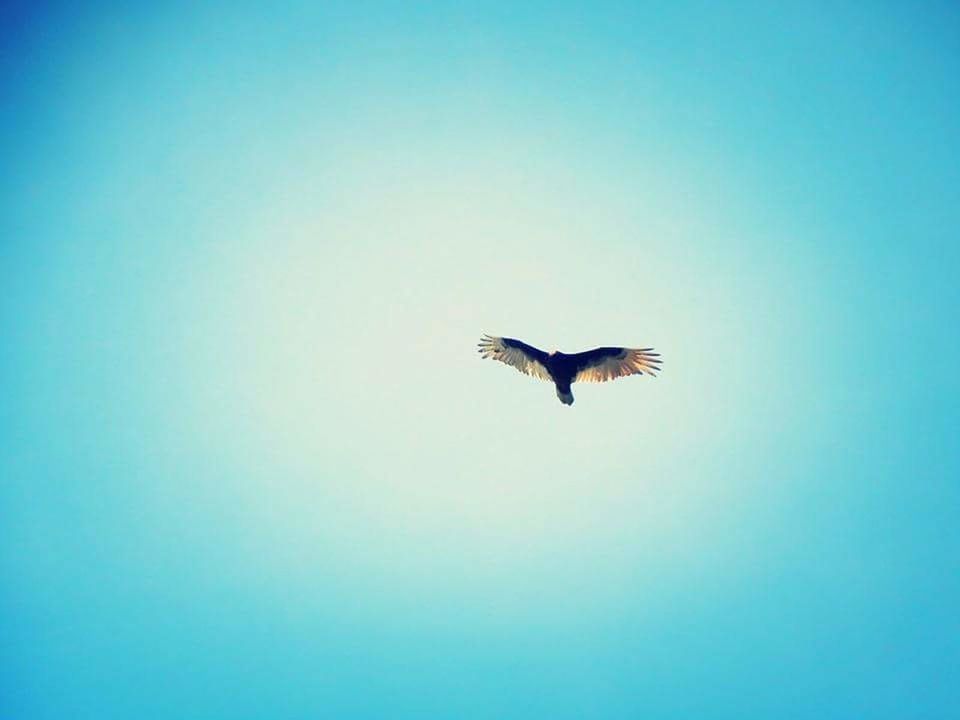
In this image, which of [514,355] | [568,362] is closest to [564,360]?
[568,362]

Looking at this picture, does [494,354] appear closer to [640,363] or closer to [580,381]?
[580,381]

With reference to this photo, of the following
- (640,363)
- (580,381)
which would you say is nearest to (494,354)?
(580,381)
